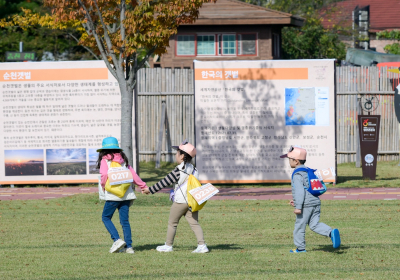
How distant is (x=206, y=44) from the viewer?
2866cm

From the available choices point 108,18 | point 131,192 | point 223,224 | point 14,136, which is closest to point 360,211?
point 223,224

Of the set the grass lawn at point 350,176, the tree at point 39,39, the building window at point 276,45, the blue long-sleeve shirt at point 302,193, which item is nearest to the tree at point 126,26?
the grass lawn at point 350,176

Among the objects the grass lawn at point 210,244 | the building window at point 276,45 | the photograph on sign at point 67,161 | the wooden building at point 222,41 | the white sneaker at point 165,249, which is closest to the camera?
the grass lawn at point 210,244

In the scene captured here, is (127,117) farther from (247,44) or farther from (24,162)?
(247,44)

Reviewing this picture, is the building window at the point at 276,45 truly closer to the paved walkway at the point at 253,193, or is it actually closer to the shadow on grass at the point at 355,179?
the shadow on grass at the point at 355,179

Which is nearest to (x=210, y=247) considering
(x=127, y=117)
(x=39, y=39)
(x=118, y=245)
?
(x=118, y=245)

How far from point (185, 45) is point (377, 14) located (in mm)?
29306

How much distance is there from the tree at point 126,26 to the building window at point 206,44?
551 inches

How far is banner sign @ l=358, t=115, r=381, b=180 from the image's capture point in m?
17.3

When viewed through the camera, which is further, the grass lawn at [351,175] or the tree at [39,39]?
the tree at [39,39]

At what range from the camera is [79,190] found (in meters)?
16.8

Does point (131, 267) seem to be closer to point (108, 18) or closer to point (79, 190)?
point (108, 18)

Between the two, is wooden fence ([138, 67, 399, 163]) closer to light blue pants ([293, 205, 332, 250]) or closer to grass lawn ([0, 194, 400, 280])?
grass lawn ([0, 194, 400, 280])

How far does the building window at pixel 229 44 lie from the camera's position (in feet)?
93.7
